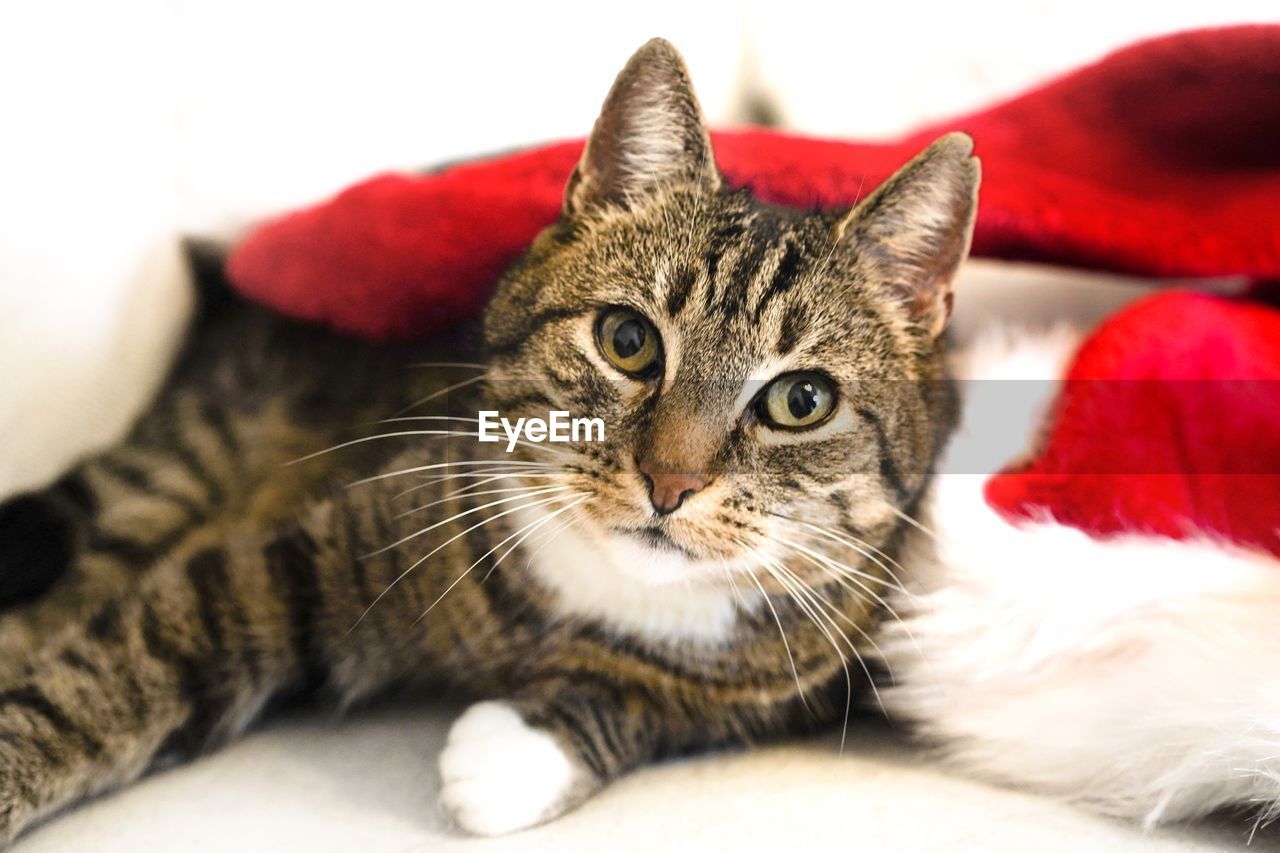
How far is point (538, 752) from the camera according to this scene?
2.46 ft

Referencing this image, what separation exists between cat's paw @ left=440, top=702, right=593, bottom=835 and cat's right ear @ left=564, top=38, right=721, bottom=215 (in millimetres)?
414

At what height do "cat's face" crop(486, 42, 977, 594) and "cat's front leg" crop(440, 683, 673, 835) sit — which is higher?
"cat's face" crop(486, 42, 977, 594)

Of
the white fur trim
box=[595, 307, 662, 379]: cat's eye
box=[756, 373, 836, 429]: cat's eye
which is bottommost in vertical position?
the white fur trim

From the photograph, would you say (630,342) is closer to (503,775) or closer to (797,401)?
(797,401)

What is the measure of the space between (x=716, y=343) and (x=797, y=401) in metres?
0.08

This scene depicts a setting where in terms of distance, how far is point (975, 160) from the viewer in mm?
636

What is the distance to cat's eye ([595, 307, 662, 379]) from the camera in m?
0.70

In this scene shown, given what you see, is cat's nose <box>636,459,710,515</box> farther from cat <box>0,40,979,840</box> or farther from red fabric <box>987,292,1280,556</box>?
red fabric <box>987,292,1280,556</box>

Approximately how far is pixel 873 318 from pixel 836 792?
363 mm

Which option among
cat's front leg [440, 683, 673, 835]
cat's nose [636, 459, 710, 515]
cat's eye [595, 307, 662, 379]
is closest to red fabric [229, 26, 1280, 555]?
cat's eye [595, 307, 662, 379]

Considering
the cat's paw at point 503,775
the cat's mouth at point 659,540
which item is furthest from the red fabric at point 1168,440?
the cat's paw at point 503,775

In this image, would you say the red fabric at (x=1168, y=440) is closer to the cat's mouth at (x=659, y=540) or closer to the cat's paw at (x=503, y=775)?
the cat's mouth at (x=659, y=540)

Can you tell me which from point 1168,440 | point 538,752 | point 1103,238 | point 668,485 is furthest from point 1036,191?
point 538,752

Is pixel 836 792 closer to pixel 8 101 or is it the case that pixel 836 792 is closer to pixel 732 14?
pixel 732 14
